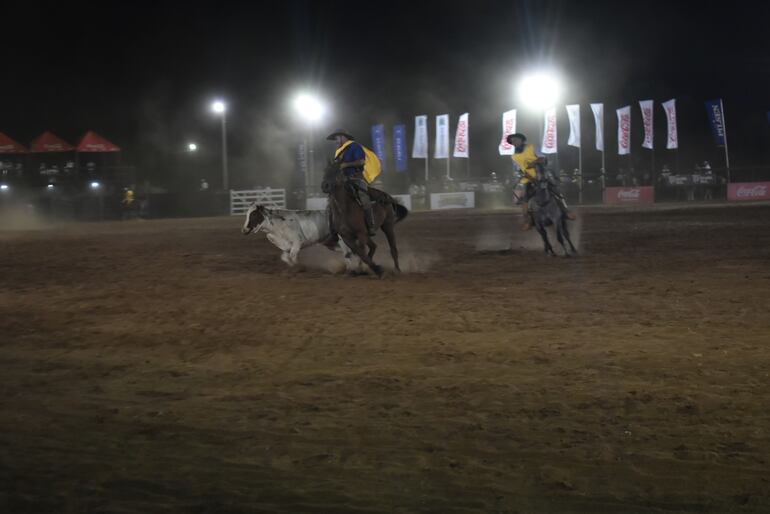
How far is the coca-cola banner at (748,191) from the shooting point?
4491 centimetres

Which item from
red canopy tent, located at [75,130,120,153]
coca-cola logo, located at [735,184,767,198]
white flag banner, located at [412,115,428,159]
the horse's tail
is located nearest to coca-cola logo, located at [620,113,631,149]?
coca-cola logo, located at [735,184,767,198]

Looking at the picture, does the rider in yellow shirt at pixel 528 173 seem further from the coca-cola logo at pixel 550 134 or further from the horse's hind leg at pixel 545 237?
the coca-cola logo at pixel 550 134

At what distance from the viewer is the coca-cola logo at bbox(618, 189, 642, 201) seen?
4591 centimetres

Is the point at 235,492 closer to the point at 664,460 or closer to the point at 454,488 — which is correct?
the point at 454,488

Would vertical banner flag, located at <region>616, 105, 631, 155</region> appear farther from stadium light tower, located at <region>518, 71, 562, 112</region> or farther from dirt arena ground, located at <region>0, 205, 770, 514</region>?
dirt arena ground, located at <region>0, 205, 770, 514</region>

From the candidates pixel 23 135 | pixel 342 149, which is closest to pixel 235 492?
pixel 342 149

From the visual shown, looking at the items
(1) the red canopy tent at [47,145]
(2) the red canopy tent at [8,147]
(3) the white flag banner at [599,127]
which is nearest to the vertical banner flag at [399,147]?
(3) the white flag banner at [599,127]

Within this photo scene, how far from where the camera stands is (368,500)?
14.6 ft

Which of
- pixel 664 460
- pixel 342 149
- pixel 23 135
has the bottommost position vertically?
pixel 664 460

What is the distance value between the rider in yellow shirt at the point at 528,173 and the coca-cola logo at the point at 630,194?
101 feet

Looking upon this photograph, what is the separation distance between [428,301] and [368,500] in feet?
22.9

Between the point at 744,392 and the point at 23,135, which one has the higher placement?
the point at 23,135

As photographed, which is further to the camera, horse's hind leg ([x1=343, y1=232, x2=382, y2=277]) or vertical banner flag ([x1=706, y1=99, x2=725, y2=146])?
vertical banner flag ([x1=706, y1=99, x2=725, y2=146])

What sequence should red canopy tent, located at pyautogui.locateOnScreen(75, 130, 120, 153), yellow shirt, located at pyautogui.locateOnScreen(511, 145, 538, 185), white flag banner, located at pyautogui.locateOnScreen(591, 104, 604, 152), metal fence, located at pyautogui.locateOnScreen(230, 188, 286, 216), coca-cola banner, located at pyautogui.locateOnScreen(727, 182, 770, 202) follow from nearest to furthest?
yellow shirt, located at pyautogui.locateOnScreen(511, 145, 538, 185)
metal fence, located at pyautogui.locateOnScreen(230, 188, 286, 216)
red canopy tent, located at pyautogui.locateOnScreen(75, 130, 120, 153)
coca-cola banner, located at pyautogui.locateOnScreen(727, 182, 770, 202)
white flag banner, located at pyautogui.locateOnScreen(591, 104, 604, 152)
